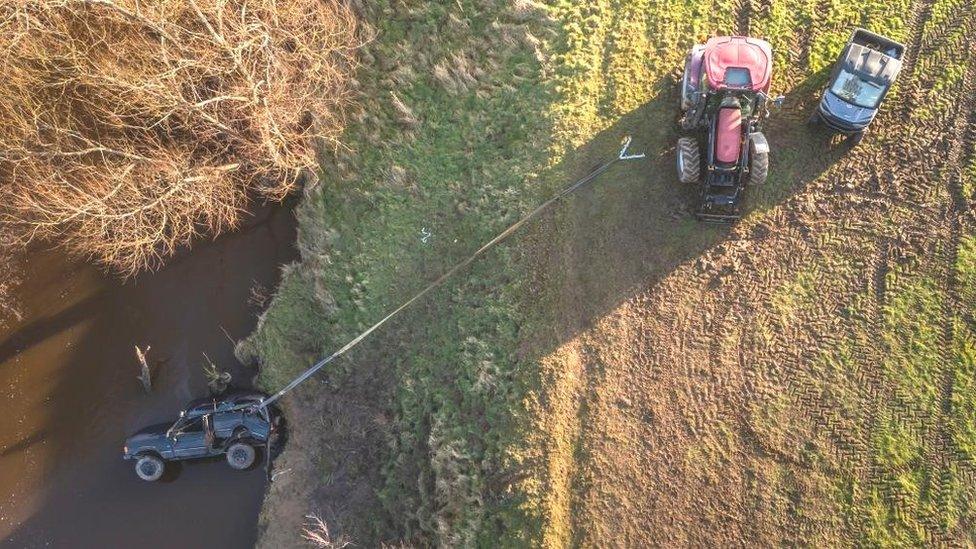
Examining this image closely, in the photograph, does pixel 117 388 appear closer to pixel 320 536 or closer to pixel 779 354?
pixel 320 536

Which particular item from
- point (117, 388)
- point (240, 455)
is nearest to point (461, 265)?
point (240, 455)

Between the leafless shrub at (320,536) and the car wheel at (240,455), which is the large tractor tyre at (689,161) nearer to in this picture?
the leafless shrub at (320,536)

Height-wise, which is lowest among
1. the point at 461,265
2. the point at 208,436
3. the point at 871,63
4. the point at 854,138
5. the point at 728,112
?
the point at 208,436

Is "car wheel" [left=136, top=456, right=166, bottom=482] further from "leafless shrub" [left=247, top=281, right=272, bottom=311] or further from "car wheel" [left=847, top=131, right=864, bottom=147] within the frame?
"car wheel" [left=847, top=131, right=864, bottom=147]

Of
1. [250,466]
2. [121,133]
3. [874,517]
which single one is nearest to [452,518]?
[250,466]

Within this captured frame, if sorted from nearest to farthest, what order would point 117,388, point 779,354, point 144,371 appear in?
point 779,354 → point 144,371 → point 117,388
